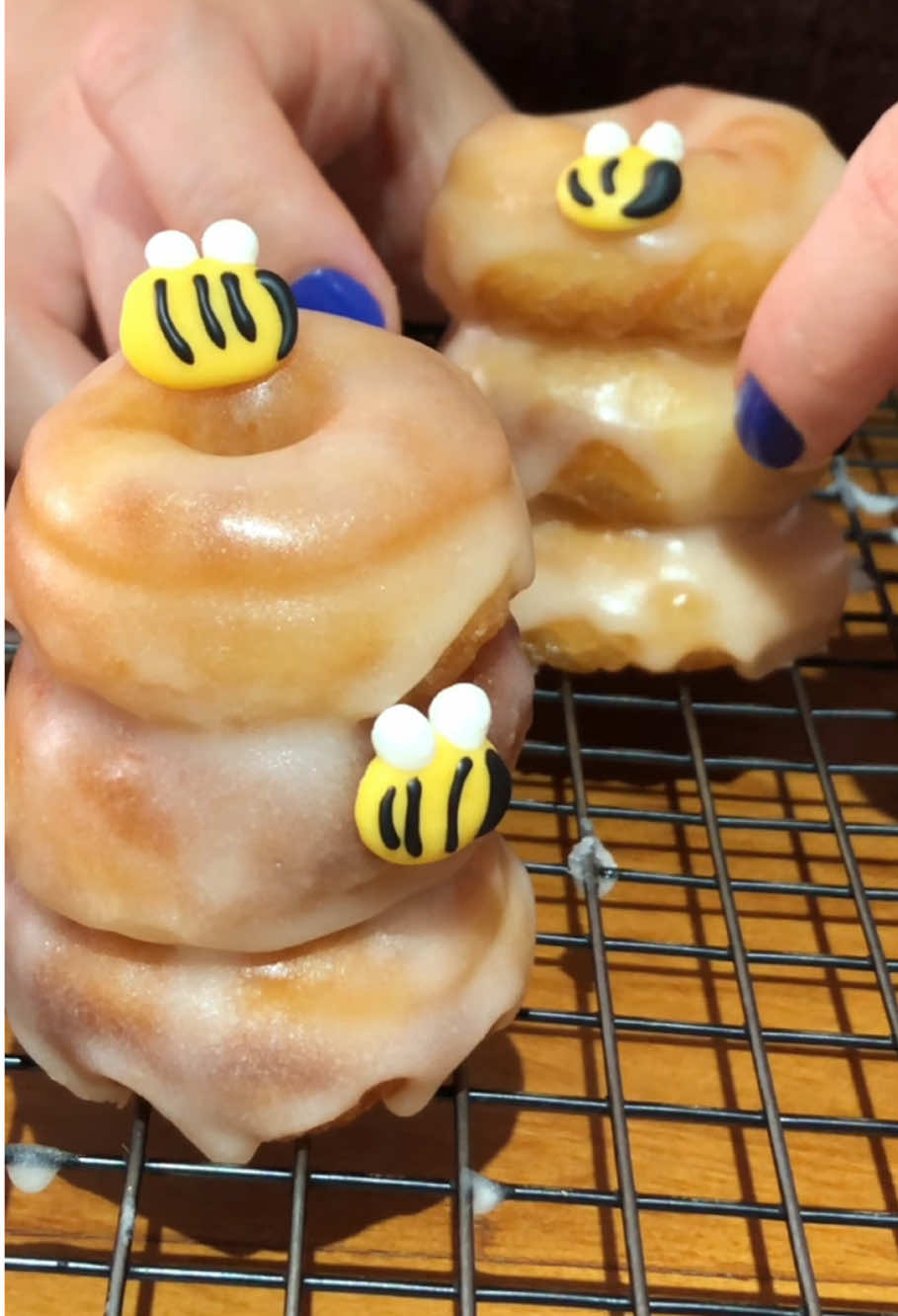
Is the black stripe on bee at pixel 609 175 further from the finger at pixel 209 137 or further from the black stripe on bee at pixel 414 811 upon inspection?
the black stripe on bee at pixel 414 811

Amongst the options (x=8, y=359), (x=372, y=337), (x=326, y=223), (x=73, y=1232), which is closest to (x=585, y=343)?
(x=326, y=223)

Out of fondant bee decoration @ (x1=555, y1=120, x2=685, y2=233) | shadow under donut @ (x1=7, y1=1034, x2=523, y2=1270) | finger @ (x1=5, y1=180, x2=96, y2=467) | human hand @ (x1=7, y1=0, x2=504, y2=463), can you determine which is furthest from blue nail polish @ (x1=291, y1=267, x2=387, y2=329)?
shadow under donut @ (x1=7, y1=1034, x2=523, y2=1270)

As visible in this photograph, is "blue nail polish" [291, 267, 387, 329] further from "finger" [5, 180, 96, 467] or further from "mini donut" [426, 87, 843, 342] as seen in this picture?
"finger" [5, 180, 96, 467]

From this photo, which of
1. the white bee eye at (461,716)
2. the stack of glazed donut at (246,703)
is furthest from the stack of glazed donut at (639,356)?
the white bee eye at (461,716)

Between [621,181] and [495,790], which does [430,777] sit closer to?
[495,790]

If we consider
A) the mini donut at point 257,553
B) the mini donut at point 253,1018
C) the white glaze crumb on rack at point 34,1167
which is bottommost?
the white glaze crumb on rack at point 34,1167

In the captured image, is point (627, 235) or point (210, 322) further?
point (627, 235)

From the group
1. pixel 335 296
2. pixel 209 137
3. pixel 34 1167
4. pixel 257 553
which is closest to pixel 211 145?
pixel 209 137

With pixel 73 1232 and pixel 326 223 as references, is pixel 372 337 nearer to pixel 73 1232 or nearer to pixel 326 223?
pixel 326 223
